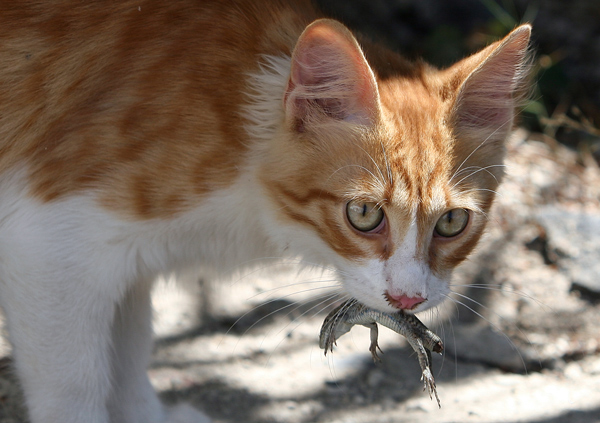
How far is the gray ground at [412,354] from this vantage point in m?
3.01

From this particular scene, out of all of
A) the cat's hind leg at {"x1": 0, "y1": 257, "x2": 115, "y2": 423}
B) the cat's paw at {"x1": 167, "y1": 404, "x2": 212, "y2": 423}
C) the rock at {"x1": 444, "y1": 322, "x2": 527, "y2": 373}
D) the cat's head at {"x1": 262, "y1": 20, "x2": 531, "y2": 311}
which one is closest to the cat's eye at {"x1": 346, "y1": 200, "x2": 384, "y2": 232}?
the cat's head at {"x1": 262, "y1": 20, "x2": 531, "y2": 311}

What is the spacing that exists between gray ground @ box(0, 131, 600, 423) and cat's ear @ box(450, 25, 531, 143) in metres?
0.72

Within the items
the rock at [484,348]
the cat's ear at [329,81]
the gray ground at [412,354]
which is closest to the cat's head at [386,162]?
the cat's ear at [329,81]

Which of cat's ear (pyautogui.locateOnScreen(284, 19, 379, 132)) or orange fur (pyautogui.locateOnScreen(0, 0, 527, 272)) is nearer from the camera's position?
cat's ear (pyautogui.locateOnScreen(284, 19, 379, 132))

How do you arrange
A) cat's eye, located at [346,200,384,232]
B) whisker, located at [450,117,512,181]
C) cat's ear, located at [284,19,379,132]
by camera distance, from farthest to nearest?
whisker, located at [450,117,512,181], cat's eye, located at [346,200,384,232], cat's ear, located at [284,19,379,132]

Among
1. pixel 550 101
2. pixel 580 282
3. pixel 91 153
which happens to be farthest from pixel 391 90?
pixel 550 101

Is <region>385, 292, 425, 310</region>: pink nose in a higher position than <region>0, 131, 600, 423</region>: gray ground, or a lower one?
higher

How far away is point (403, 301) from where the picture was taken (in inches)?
83.5

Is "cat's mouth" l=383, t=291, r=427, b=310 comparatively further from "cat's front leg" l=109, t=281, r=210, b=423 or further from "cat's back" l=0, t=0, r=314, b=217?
"cat's front leg" l=109, t=281, r=210, b=423

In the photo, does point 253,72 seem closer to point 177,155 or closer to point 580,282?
point 177,155

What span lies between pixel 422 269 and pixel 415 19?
4.04 meters

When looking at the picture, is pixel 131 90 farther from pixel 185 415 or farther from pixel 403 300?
pixel 185 415

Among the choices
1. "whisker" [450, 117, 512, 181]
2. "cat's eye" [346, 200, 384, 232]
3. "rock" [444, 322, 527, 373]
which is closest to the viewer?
"cat's eye" [346, 200, 384, 232]

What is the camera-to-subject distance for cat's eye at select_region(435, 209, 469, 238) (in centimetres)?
228
